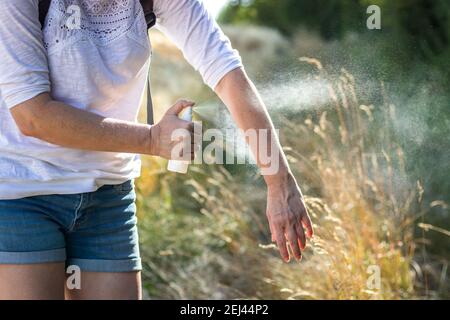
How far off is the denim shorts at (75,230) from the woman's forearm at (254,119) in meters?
0.39

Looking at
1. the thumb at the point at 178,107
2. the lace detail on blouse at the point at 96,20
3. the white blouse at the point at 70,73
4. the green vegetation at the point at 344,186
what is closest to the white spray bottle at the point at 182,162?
the thumb at the point at 178,107

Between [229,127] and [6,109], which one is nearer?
[6,109]

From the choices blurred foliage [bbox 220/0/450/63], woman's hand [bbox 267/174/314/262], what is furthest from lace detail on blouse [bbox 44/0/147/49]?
blurred foliage [bbox 220/0/450/63]

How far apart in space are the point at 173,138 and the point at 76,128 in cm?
24

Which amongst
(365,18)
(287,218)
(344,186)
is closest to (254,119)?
(287,218)

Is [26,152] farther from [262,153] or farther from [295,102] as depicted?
[295,102]

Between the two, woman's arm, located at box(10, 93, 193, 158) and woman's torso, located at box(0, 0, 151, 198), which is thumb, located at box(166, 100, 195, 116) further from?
woman's torso, located at box(0, 0, 151, 198)

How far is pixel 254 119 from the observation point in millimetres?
2234

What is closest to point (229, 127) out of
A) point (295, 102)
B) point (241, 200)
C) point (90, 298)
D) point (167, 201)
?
point (295, 102)

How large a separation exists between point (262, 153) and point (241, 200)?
252cm

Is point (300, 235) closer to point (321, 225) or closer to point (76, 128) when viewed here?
point (76, 128)

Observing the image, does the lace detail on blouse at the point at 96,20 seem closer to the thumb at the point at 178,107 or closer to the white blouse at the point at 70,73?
the white blouse at the point at 70,73

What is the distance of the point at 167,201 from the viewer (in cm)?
500

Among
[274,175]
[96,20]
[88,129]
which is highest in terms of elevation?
[96,20]
